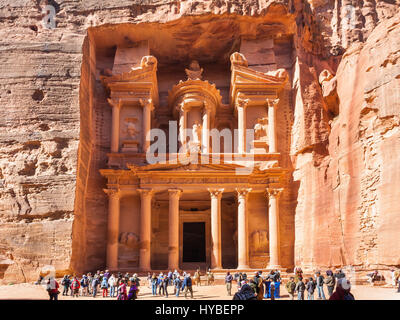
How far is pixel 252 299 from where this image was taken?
7.42 meters

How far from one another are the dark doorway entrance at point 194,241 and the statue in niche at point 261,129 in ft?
20.9

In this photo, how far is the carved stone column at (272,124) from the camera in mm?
26984

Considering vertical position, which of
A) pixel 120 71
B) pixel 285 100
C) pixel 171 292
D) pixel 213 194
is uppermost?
pixel 120 71

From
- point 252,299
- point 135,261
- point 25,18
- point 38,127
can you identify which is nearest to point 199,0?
point 25,18

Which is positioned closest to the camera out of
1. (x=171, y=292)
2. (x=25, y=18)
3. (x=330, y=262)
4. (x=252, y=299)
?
(x=252, y=299)

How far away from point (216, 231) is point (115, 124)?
28.8 ft

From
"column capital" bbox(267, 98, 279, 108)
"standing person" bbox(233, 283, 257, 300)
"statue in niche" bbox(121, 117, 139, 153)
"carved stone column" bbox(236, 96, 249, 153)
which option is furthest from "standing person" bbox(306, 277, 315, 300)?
"statue in niche" bbox(121, 117, 139, 153)

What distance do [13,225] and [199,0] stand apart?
16633 millimetres

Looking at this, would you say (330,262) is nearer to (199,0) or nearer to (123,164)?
(123,164)

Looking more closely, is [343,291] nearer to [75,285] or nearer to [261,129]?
[75,285]

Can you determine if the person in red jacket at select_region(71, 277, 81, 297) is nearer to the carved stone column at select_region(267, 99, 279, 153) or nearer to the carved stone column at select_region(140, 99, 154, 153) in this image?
the carved stone column at select_region(140, 99, 154, 153)

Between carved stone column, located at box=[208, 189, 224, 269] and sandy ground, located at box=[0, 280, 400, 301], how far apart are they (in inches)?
150

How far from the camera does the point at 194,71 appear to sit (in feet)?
97.2

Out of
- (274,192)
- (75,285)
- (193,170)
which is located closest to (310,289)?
(75,285)
